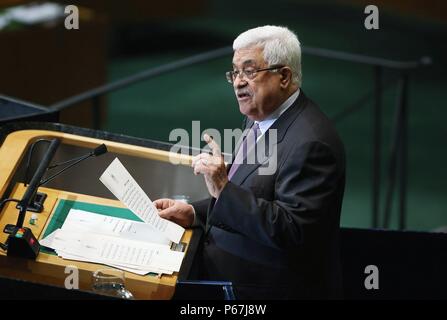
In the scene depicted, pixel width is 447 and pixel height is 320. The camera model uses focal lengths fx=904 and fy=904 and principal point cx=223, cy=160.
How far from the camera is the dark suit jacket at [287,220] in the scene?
2639 mm

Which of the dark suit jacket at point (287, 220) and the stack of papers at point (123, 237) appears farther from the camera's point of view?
the stack of papers at point (123, 237)

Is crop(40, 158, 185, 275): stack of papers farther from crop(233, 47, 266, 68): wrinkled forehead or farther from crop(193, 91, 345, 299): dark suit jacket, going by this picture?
crop(233, 47, 266, 68): wrinkled forehead

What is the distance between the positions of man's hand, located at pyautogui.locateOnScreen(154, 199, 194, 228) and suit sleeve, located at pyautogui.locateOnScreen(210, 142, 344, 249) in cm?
34

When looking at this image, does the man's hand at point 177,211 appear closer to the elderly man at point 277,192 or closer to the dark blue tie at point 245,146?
the elderly man at point 277,192

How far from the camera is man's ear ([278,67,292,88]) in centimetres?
275

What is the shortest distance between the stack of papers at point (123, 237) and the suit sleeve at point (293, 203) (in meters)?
0.27

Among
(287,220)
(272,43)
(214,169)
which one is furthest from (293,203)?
(272,43)

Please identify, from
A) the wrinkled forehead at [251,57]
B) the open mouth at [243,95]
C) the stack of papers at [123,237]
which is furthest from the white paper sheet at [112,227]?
the wrinkled forehead at [251,57]

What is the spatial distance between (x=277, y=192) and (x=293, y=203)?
3.6 inches

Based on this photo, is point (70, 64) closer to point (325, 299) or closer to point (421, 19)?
point (325, 299)

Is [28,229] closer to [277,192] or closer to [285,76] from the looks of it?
[277,192]

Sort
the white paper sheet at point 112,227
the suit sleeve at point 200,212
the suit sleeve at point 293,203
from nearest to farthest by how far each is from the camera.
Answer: the suit sleeve at point 293,203 < the white paper sheet at point 112,227 < the suit sleeve at point 200,212

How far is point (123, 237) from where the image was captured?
Result: 9.51 feet

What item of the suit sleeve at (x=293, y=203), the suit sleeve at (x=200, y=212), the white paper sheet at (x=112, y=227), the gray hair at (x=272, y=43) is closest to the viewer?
the suit sleeve at (x=293, y=203)
